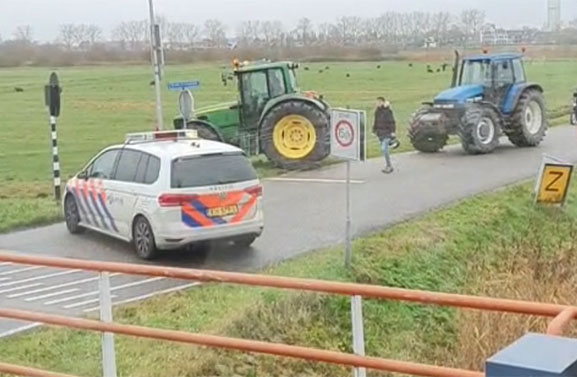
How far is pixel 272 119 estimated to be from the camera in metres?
19.1

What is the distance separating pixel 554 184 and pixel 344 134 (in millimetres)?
5973

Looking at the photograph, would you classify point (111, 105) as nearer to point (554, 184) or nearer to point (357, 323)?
point (554, 184)

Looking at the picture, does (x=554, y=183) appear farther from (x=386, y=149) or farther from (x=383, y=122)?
(x=383, y=122)

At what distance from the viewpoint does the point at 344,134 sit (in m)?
11.6

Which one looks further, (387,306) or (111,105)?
(111,105)

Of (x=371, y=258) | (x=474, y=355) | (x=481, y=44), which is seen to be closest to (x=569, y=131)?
(x=481, y=44)

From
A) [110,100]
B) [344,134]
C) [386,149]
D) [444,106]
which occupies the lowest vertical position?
[110,100]

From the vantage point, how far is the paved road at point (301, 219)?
995 cm

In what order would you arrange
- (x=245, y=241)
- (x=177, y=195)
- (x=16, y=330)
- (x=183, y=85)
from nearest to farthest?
(x=16, y=330)
(x=177, y=195)
(x=245, y=241)
(x=183, y=85)

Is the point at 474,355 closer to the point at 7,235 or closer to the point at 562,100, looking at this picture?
the point at 7,235

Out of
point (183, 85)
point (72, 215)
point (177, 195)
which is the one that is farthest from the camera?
point (183, 85)

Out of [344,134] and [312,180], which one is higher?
[344,134]

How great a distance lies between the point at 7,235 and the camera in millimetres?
13719

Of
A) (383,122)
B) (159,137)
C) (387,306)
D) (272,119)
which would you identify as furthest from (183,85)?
(387,306)
